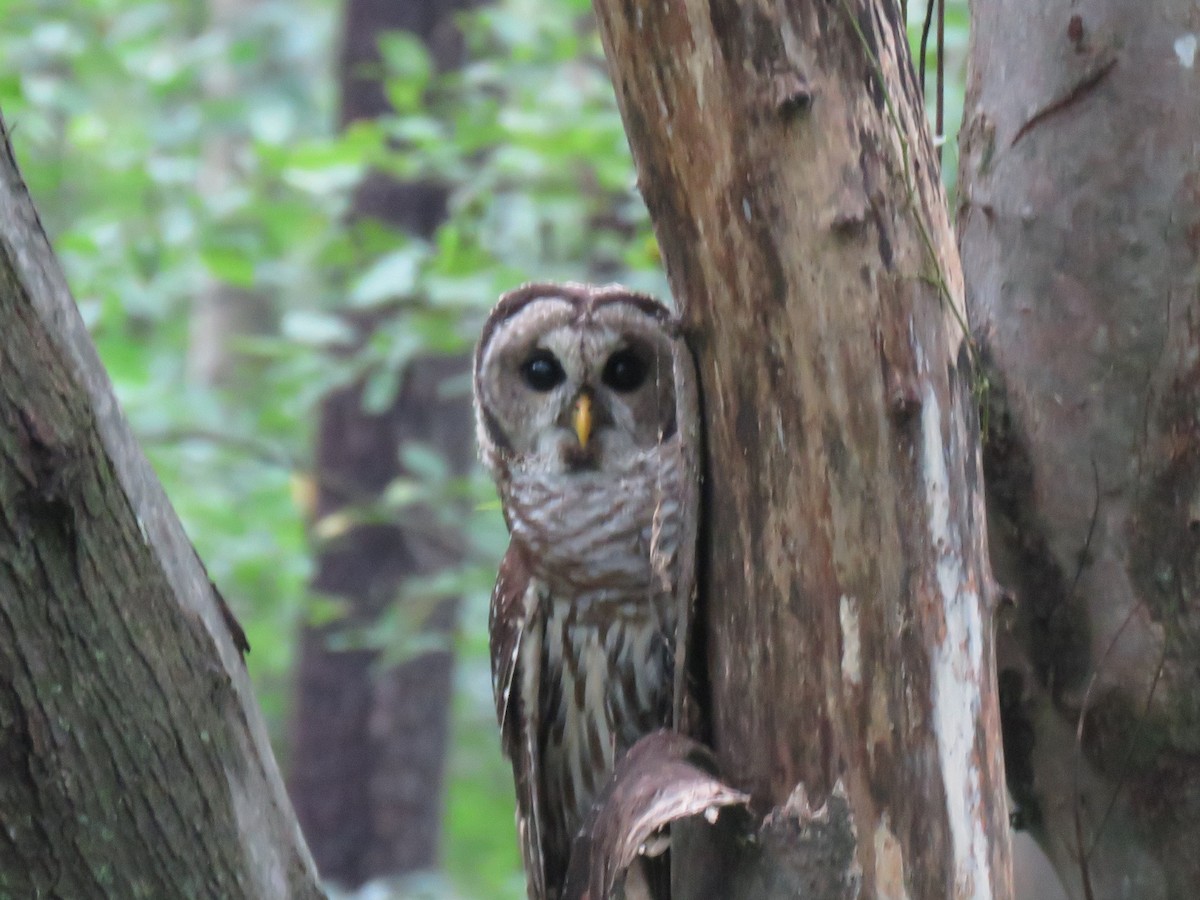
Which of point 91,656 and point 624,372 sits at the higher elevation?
point 624,372

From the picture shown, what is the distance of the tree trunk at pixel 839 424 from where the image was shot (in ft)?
5.22

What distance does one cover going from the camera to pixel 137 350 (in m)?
6.48

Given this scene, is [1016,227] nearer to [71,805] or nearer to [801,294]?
[801,294]

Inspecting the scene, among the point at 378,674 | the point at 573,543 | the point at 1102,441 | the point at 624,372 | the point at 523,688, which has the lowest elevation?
the point at 378,674

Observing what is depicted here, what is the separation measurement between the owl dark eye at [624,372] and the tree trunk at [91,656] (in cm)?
139

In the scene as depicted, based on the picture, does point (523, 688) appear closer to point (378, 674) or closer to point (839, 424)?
point (839, 424)

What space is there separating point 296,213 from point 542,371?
2.95 m

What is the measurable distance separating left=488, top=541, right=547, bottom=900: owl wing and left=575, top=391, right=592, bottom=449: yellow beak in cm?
27

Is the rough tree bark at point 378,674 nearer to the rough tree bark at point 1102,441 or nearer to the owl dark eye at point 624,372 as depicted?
the owl dark eye at point 624,372

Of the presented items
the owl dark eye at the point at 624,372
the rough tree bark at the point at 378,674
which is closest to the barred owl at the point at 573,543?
the owl dark eye at the point at 624,372

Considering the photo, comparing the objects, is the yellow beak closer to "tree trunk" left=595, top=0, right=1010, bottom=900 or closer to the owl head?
the owl head

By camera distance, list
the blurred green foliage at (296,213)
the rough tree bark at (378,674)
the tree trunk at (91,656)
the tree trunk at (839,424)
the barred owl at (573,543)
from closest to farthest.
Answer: the tree trunk at (91,656) → the tree trunk at (839,424) → the barred owl at (573,543) → the blurred green foliage at (296,213) → the rough tree bark at (378,674)

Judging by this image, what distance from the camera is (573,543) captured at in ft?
9.02

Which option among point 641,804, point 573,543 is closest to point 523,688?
point 573,543
